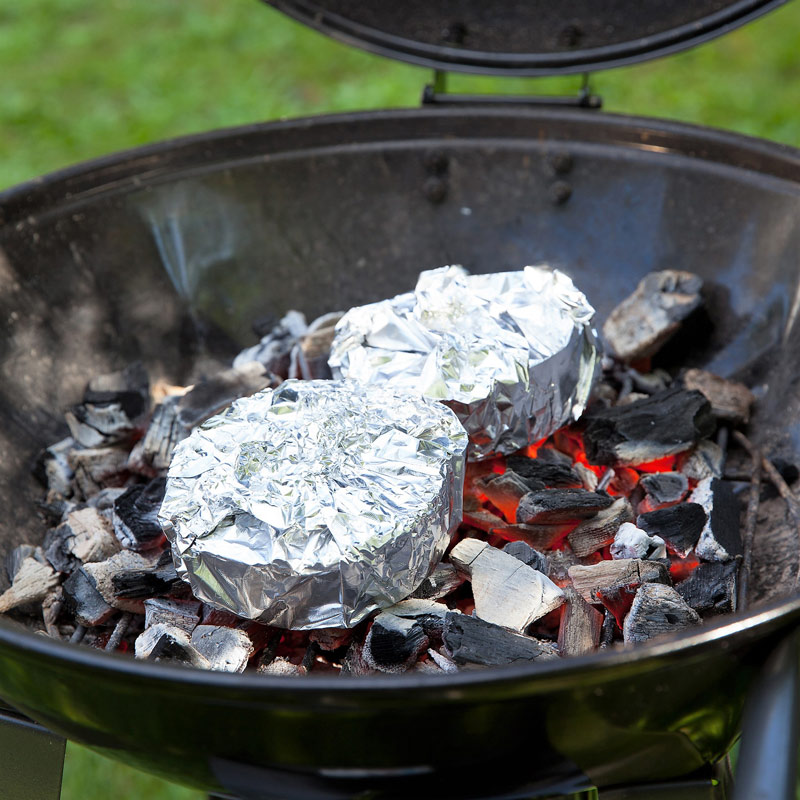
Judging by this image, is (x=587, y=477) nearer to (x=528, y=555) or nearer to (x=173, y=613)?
(x=528, y=555)

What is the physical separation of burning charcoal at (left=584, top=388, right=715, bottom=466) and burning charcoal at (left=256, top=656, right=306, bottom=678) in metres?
0.56

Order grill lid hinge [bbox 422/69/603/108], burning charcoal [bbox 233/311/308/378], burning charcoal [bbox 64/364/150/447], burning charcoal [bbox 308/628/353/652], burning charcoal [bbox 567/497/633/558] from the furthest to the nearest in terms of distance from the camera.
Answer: grill lid hinge [bbox 422/69/603/108], burning charcoal [bbox 233/311/308/378], burning charcoal [bbox 64/364/150/447], burning charcoal [bbox 567/497/633/558], burning charcoal [bbox 308/628/353/652]

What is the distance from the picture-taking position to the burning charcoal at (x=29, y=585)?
125 cm

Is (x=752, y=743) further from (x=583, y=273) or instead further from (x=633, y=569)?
(x=583, y=273)

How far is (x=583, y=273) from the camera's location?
5.65ft

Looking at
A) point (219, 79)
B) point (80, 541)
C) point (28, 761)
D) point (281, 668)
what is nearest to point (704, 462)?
point (281, 668)

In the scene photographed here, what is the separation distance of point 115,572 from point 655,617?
2.35 ft

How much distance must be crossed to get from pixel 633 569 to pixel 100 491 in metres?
0.84

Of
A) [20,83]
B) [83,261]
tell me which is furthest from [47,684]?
[20,83]

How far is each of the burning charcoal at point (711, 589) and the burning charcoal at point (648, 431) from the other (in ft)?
0.73

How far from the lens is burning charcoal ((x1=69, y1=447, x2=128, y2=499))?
1.48 m

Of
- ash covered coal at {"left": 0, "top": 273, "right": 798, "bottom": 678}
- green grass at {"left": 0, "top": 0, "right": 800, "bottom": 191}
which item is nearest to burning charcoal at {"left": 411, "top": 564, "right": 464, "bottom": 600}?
ash covered coal at {"left": 0, "top": 273, "right": 798, "bottom": 678}

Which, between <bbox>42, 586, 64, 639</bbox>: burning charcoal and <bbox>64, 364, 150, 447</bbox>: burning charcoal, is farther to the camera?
<bbox>64, 364, 150, 447</bbox>: burning charcoal

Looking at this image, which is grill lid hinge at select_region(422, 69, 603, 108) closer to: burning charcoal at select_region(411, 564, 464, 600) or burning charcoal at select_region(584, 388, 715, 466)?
burning charcoal at select_region(584, 388, 715, 466)
